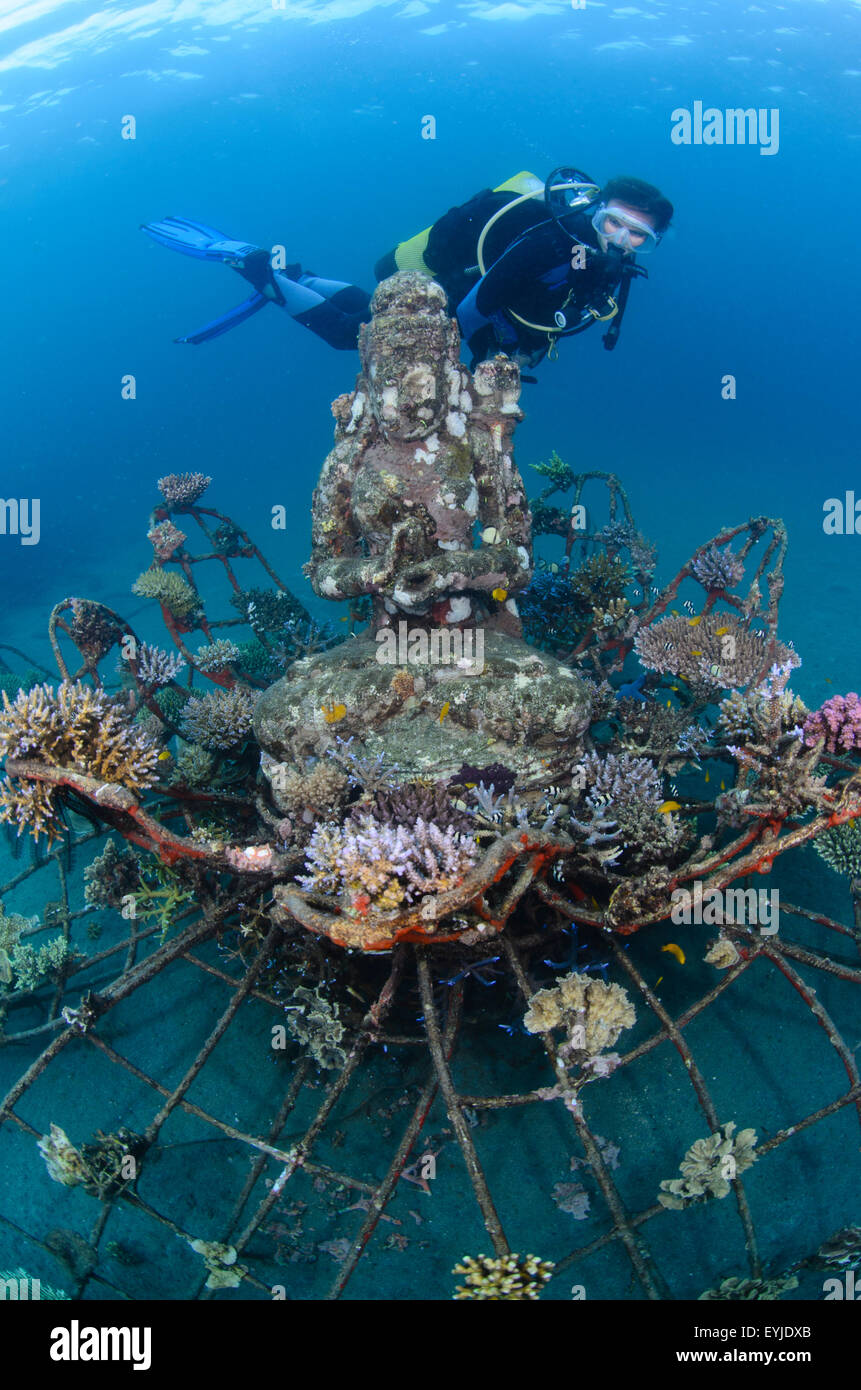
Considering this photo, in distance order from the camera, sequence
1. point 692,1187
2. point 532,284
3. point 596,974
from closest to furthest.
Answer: point 692,1187
point 596,974
point 532,284

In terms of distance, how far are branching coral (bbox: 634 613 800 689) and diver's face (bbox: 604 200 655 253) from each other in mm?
4395

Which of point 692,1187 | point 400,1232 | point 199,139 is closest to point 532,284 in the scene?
point 692,1187

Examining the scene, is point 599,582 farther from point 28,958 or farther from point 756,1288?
point 28,958

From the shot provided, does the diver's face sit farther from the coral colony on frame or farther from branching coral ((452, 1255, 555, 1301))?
branching coral ((452, 1255, 555, 1301))

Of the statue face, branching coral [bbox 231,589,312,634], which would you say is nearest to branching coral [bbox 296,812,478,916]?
the statue face

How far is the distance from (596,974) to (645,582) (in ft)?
15.9

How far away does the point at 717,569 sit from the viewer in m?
6.20

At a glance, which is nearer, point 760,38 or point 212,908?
point 212,908

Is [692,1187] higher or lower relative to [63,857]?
lower

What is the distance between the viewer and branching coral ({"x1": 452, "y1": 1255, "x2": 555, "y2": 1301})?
2.94 metres

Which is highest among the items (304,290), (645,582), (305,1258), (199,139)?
(199,139)

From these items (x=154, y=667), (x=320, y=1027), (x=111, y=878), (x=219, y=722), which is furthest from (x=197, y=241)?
Result: (x=320, y=1027)
